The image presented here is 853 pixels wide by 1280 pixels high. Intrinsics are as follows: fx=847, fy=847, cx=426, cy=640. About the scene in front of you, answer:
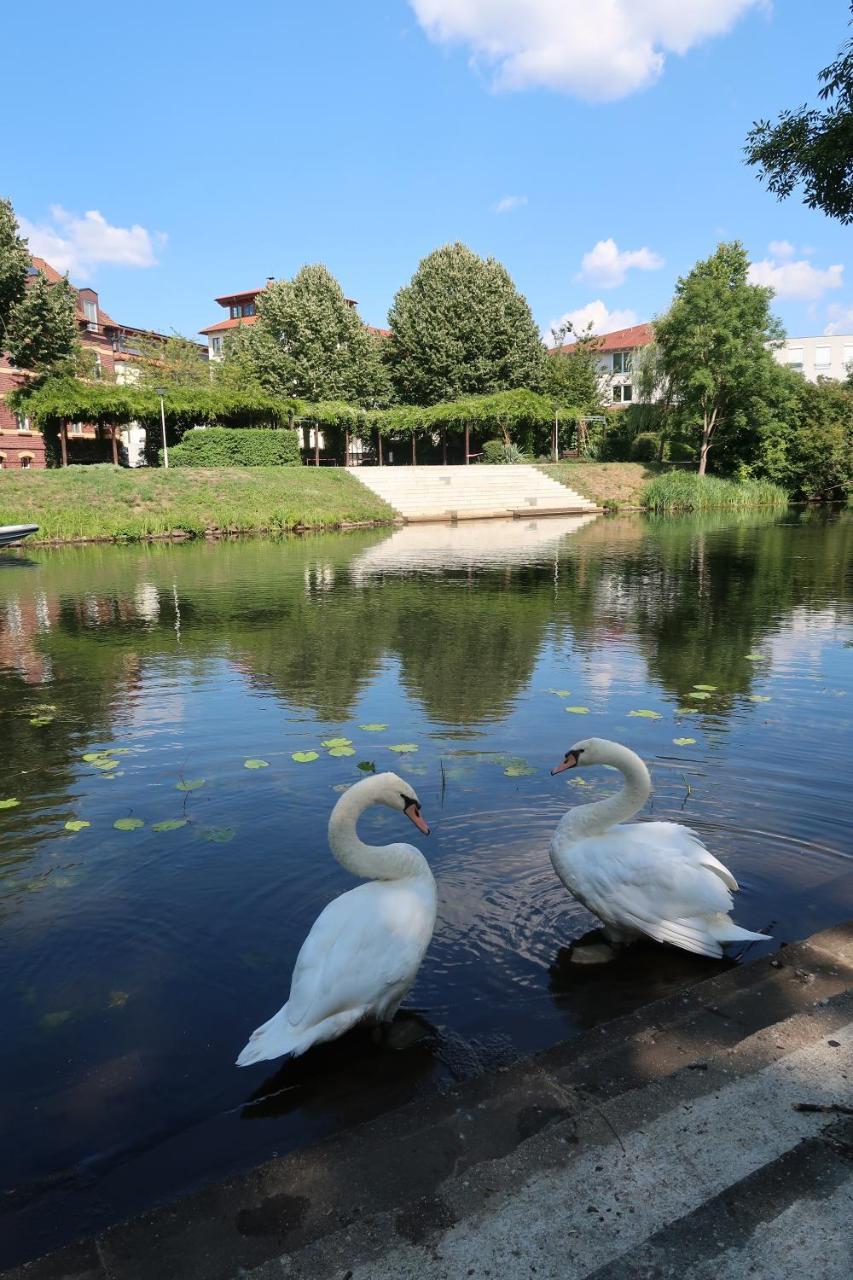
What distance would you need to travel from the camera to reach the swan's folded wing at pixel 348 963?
352 cm

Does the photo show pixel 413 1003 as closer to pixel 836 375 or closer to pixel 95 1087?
pixel 95 1087

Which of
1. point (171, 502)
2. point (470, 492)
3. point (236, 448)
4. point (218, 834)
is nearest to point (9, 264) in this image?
point (236, 448)

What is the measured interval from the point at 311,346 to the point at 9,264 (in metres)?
20.1

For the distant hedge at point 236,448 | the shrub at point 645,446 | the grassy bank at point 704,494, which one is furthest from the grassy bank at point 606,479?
the distant hedge at point 236,448

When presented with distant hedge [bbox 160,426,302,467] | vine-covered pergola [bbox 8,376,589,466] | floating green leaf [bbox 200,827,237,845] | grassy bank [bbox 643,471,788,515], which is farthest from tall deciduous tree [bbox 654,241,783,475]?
floating green leaf [bbox 200,827,237,845]

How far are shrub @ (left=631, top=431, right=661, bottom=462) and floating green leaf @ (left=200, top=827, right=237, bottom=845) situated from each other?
5270 cm

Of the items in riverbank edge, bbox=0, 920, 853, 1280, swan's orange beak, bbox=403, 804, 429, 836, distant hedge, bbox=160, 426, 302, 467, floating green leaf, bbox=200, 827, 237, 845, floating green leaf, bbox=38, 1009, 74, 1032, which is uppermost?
distant hedge, bbox=160, 426, 302, 467

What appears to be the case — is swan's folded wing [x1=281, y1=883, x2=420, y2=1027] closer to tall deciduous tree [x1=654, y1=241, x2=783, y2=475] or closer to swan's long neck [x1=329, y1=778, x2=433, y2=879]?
swan's long neck [x1=329, y1=778, x2=433, y2=879]

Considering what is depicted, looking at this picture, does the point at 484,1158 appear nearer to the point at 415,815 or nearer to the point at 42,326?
the point at 415,815

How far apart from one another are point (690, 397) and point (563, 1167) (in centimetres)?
5072

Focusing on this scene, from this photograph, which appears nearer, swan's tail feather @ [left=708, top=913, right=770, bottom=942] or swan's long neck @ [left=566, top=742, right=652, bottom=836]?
swan's tail feather @ [left=708, top=913, right=770, bottom=942]

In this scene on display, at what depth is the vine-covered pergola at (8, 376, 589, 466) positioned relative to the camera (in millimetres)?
39812

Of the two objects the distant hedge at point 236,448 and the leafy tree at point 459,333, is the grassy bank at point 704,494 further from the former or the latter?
the distant hedge at point 236,448

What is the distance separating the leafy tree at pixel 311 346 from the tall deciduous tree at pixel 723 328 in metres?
21.2
